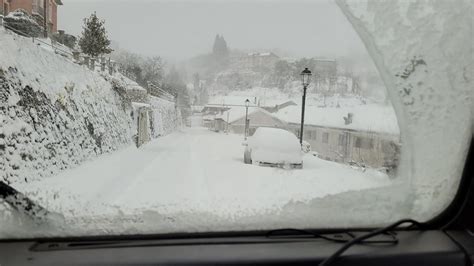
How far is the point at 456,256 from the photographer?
1637 mm

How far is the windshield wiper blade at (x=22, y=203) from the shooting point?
4.87 ft

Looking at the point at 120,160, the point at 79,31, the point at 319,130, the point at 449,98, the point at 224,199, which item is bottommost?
the point at 224,199

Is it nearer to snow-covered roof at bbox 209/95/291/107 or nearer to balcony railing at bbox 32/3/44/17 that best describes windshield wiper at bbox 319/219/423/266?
snow-covered roof at bbox 209/95/291/107

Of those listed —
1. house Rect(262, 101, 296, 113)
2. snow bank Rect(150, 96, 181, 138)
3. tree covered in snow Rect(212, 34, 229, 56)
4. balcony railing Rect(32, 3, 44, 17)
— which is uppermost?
balcony railing Rect(32, 3, 44, 17)

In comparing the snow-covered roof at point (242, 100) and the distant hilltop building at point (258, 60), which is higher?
the distant hilltop building at point (258, 60)

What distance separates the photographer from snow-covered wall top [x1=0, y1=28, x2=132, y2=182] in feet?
4.75

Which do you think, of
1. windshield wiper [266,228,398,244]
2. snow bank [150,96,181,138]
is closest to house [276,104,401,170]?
windshield wiper [266,228,398,244]

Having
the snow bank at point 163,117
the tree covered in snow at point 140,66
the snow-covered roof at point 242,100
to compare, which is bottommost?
the snow bank at point 163,117

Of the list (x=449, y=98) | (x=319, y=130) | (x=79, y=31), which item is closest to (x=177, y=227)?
(x=319, y=130)

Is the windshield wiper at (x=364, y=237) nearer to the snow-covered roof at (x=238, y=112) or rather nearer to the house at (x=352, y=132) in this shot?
the house at (x=352, y=132)

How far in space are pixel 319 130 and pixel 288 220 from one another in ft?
1.26

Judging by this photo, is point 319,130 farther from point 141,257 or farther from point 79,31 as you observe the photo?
point 79,31

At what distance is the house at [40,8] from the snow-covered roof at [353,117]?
91 cm

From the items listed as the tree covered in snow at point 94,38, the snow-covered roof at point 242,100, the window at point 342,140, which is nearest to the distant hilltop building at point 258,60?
the snow-covered roof at point 242,100
